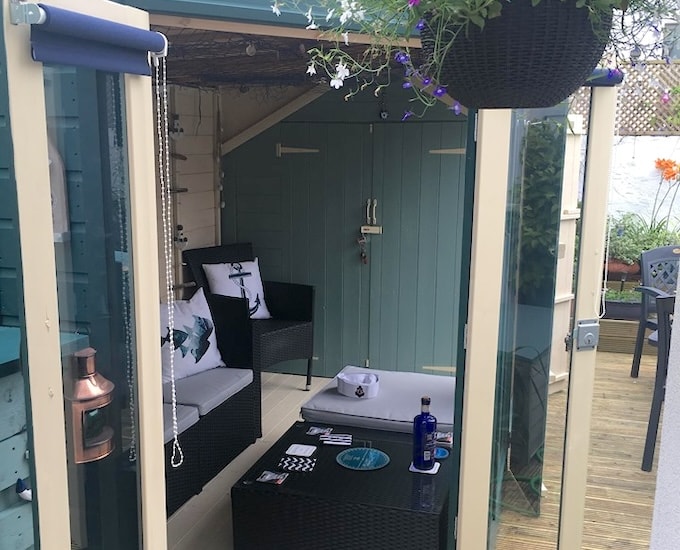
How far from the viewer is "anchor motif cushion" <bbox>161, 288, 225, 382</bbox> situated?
375 centimetres

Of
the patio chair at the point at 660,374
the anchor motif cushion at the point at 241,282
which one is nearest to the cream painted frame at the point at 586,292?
the patio chair at the point at 660,374

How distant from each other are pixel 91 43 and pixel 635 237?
5.59 meters

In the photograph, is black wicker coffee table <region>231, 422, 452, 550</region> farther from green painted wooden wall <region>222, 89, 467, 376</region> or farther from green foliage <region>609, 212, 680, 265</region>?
green foliage <region>609, 212, 680, 265</region>

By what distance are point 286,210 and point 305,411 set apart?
85.7 inches

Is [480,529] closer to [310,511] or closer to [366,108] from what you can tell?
[310,511]

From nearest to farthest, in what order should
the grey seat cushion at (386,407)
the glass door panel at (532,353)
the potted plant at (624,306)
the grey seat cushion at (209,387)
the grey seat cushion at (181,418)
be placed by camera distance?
1. the glass door panel at (532,353)
2. the grey seat cushion at (181,418)
3. the grey seat cushion at (386,407)
4. the grey seat cushion at (209,387)
5. the potted plant at (624,306)

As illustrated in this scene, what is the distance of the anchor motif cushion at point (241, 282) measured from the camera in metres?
4.88

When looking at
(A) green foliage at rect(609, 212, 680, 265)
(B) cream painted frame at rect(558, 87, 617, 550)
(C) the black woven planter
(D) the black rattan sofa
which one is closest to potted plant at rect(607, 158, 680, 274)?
(A) green foliage at rect(609, 212, 680, 265)

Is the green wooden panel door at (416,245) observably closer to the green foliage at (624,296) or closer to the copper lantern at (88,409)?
the green foliage at (624,296)

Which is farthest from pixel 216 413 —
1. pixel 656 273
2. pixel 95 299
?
pixel 656 273

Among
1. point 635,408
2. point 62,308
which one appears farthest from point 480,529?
point 635,408

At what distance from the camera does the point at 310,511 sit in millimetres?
2678

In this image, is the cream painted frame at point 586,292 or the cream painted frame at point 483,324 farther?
the cream painted frame at point 586,292

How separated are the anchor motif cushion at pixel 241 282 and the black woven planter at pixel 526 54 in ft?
11.9
